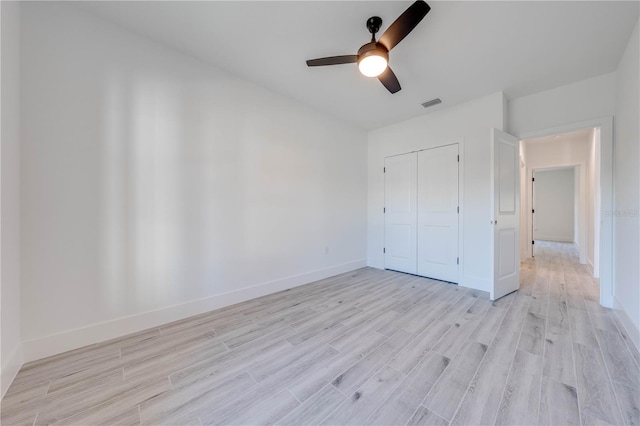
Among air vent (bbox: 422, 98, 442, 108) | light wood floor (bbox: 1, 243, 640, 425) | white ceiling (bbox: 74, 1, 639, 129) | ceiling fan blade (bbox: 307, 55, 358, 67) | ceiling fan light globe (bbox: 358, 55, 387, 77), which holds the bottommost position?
light wood floor (bbox: 1, 243, 640, 425)

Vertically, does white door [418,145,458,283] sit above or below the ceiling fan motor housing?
below

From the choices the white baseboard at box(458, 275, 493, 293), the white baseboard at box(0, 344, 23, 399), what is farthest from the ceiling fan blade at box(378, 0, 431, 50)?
the white baseboard at box(0, 344, 23, 399)

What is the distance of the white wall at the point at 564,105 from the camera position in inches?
108

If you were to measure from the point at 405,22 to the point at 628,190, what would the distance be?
256cm

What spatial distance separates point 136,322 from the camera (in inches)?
85.3

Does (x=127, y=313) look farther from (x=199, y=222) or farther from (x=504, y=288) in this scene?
(x=504, y=288)

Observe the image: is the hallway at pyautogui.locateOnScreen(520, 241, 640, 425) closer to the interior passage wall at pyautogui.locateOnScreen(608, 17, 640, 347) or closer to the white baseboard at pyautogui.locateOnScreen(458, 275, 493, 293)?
the interior passage wall at pyautogui.locateOnScreen(608, 17, 640, 347)

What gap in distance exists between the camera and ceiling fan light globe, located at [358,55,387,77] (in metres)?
1.89

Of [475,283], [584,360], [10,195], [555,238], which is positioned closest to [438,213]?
[475,283]

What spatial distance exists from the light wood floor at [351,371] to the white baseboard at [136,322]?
9 cm

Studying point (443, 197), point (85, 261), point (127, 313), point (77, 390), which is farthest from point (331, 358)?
point (443, 197)

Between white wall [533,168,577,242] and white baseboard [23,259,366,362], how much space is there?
982 cm

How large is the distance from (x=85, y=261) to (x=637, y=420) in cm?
372

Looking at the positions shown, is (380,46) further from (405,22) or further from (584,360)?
(584,360)
